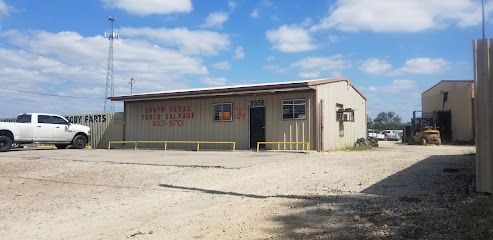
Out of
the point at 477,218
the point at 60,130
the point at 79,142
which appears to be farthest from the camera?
the point at 79,142

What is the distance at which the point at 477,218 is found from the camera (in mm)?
5699

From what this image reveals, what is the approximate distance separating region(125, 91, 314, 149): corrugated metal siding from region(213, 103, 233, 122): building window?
16cm

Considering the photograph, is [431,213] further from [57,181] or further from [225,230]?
[57,181]

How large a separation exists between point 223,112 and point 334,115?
4977mm

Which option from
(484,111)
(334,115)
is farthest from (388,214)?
(334,115)

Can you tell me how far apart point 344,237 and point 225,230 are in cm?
193

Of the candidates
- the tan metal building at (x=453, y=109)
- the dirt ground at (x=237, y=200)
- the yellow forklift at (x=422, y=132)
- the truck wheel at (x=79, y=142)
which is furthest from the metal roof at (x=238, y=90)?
the tan metal building at (x=453, y=109)

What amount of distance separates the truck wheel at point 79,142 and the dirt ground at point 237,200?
30.2 ft

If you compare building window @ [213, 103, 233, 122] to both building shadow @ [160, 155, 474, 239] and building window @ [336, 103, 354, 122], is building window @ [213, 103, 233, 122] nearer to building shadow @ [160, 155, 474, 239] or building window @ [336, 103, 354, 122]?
building window @ [336, 103, 354, 122]

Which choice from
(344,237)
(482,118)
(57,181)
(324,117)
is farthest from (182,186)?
A: (324,117)

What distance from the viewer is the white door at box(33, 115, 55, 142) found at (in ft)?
73.9

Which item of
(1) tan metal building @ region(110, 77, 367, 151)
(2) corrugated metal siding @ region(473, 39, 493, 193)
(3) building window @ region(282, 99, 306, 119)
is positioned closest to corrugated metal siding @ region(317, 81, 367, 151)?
(1) tan metal building @ region(110, 77, 367, 151)

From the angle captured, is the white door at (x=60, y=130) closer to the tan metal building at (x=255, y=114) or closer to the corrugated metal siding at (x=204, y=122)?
the tan metal building at (x=255, y=114)

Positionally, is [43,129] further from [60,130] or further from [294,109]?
[294,109]
